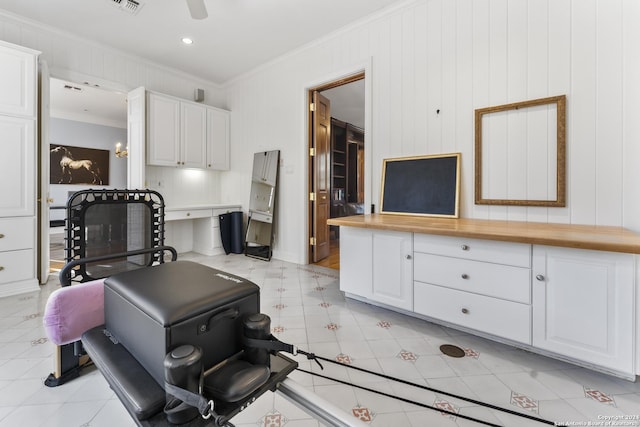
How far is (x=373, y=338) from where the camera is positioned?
2107 millimetres

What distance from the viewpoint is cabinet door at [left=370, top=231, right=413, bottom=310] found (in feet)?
7.66

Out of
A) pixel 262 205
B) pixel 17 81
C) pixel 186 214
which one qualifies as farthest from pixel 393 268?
pixel 17 81

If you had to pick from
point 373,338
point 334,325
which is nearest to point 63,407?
point 334,325

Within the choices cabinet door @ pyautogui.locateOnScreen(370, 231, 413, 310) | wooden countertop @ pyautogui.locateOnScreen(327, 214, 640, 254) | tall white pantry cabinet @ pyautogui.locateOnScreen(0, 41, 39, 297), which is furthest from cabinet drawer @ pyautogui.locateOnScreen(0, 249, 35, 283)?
cabinet door @ pyautogui.locateOnScreen(370, 231, 413, 310)

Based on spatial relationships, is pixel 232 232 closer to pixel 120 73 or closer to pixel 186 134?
pixel 186 134

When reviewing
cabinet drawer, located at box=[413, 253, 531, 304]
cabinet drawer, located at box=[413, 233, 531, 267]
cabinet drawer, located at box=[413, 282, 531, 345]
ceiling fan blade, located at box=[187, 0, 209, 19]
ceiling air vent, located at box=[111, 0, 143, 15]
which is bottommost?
cabinet drawer, located at box=[413, 282, 531, 345]

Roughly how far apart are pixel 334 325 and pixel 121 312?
69.4 inches

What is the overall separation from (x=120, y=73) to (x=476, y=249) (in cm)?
509

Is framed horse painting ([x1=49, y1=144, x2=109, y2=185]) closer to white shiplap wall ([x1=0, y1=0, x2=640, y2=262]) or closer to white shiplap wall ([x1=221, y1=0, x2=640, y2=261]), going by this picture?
white shiplap wall ([x1=0, y1=0, x2=640, y2=262])

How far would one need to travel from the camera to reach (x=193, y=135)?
185 inches

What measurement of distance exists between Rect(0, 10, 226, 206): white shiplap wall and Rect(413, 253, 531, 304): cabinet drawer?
4232 millimetres

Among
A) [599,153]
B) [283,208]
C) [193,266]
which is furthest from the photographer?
[283,208]

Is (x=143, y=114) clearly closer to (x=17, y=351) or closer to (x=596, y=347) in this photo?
(x=17, y=351)

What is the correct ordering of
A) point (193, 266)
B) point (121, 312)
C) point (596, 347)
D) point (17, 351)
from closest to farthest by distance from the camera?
point (121, 312)
point (193, 266)
point (596, 347)
point (17, 351)
